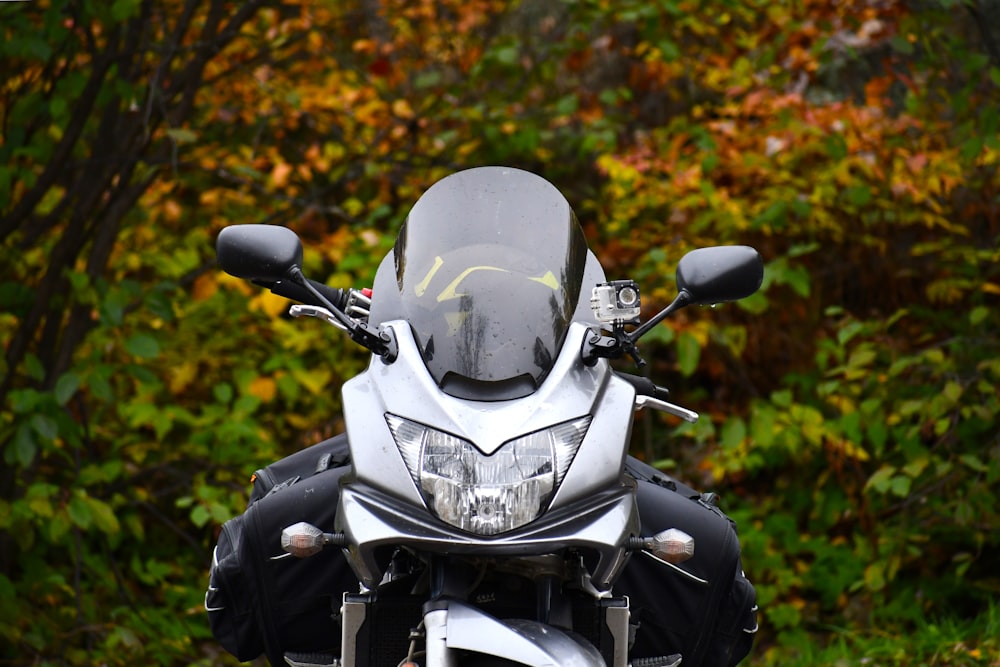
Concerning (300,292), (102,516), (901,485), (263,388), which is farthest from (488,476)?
(263,388)

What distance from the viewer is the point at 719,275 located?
2.70 m

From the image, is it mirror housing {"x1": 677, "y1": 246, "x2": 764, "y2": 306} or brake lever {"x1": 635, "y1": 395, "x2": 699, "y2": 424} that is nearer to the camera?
mirror housing {"x1": 677, "y1": 246, "x2": 764, "y2": 306}

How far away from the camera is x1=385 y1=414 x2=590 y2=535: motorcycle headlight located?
237 cm

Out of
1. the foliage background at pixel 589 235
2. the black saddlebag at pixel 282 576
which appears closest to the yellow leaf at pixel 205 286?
the foliage background at pixel 589 235

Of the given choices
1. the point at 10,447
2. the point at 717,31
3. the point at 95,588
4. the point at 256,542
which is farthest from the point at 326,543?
the point at 717,31

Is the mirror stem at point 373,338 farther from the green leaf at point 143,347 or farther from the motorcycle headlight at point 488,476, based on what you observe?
the green leaf at point 143,347

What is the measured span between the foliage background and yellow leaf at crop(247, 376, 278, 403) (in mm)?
11

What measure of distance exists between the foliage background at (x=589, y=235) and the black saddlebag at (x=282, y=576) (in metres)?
1.76

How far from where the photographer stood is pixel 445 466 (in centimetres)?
240

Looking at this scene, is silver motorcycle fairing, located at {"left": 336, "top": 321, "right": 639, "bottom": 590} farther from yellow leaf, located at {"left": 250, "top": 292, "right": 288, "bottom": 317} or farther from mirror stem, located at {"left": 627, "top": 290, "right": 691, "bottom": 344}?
yellow leaf, located at {"left": 250, "top": 292, "right": 288, "bottom": 317}

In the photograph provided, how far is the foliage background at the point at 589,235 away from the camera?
531 cm

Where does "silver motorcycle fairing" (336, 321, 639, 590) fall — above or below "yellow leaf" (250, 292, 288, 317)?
above

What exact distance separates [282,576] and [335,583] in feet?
0.38

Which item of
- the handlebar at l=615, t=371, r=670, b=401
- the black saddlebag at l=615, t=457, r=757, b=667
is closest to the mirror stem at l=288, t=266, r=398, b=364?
the handlebar at l=615, t=371, r=670, b=401
